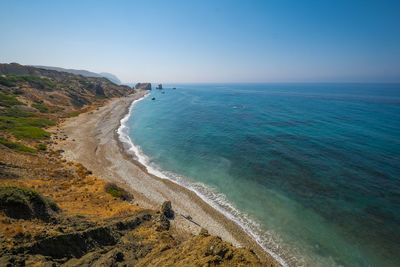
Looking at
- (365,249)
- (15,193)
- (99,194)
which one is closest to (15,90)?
(99,194)

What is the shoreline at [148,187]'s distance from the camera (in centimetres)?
1695

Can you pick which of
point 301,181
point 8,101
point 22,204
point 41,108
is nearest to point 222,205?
point 301,181

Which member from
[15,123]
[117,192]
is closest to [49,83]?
[15,123]

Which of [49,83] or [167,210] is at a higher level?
[49,83]

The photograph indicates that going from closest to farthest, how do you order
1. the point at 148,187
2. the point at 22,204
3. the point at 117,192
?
the point at 22,204, the point at 117,192, the point at 148,187

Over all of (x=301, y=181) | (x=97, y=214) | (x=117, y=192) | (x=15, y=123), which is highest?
(x=15, y=123)

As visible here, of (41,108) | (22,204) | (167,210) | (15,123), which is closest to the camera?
(22,204)

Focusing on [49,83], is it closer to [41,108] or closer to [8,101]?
[41,108]

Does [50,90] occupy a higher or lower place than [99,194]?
higher

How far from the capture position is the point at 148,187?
24000mm

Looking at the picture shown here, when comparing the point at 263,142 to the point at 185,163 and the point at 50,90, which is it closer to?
the point at 185,163

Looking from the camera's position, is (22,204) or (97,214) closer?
(22,204)

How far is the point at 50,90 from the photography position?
75.5 m

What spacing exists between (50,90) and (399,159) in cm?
11905
